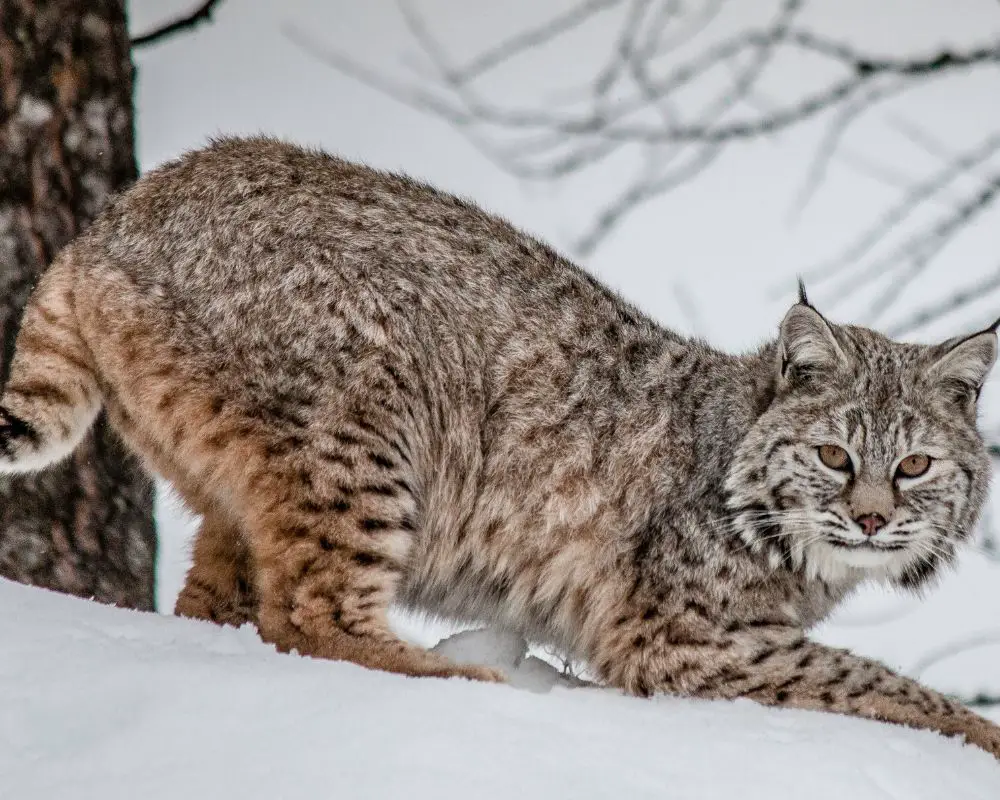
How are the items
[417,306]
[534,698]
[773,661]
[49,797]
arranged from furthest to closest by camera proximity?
[417,306] < [773,661] < [534,698] < [49,797]

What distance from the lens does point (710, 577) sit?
4.13m

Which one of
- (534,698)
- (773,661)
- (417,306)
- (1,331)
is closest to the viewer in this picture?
(534,698)

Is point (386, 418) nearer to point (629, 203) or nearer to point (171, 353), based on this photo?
point (171, 353)

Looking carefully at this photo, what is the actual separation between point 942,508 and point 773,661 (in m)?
0.72

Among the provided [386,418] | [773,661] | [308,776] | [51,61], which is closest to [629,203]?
[386,418]

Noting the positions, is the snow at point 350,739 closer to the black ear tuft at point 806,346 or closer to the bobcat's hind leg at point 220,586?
the bobcat's hind leg at point 220,586

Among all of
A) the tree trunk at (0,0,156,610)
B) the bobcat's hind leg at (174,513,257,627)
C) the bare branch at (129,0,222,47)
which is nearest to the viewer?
the bobcat's hind leg at (174,513,257,627)

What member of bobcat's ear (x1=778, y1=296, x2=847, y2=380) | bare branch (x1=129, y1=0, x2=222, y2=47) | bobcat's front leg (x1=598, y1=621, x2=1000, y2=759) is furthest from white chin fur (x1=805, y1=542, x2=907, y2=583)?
bare branch (x1=129, y1=0, x2=222, y2=47)

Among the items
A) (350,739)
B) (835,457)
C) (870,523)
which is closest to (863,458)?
(835,457)

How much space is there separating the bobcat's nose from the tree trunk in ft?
8.13

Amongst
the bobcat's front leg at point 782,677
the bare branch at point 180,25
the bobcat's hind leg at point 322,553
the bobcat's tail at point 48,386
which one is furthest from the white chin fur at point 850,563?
the bare branch at point 180,25

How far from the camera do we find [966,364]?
13.8 feet

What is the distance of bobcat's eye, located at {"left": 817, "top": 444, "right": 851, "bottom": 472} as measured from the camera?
4086 millimetres

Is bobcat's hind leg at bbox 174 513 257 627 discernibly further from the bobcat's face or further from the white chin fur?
the white chin fur
